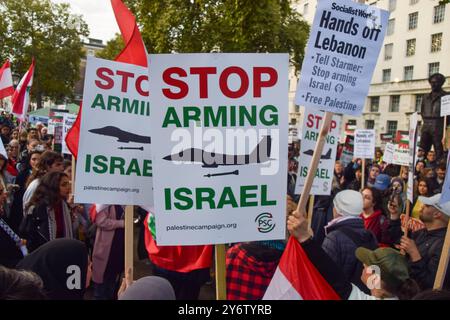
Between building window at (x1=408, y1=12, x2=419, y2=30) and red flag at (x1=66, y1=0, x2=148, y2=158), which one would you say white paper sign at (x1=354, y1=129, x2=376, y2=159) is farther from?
building window at (x1=408, y1=12, x2=419, y2=30)

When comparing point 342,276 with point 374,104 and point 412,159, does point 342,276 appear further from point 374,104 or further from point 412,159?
point 374,104

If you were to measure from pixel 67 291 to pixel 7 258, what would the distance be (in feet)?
4.50

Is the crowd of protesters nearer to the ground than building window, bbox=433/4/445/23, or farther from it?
nearer to the ground

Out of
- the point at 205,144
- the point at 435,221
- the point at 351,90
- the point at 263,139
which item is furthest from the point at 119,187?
the point at 435,221

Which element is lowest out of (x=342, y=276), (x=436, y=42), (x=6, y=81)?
(x=342, y=276)

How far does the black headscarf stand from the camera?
2.36 meters

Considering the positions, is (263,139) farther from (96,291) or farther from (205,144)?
(96,291)

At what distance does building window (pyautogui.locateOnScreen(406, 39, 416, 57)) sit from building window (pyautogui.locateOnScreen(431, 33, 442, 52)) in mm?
2056

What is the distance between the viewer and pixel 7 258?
348 centimetres

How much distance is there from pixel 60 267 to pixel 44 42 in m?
40.8

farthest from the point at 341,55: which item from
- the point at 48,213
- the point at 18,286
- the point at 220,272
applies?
the point at 48,213

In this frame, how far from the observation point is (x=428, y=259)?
3477mm

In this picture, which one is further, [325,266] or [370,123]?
[370,123]

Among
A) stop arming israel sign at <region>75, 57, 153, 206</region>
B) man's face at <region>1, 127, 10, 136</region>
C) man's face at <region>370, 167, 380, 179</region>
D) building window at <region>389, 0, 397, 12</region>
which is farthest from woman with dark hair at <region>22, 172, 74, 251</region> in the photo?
building window at <region>389, 0, 397, 12</region>
